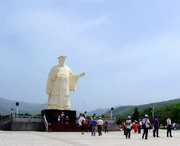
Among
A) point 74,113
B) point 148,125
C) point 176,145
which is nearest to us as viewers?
point 176,145

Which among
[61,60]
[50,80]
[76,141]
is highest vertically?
[61,60]

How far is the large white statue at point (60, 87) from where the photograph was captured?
42375mm

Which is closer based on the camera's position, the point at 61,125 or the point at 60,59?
the point at 61,125

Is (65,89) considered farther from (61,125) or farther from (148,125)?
(148,125)

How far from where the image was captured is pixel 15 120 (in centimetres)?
3950

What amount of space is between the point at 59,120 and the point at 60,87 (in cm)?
471

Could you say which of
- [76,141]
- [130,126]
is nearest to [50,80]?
[130,126]

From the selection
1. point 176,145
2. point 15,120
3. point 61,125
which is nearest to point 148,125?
point 176,145

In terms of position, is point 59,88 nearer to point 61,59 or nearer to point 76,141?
point 61,59

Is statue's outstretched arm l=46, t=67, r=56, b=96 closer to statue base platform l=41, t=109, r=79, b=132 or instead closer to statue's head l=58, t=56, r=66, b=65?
statue's head l=58, t=56, r=66, b=65

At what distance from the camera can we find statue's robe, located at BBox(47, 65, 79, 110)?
4238 centimetres

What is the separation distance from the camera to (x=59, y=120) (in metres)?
38.5

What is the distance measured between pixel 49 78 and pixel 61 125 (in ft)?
22.1

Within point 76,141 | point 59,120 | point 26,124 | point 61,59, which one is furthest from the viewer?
point 61,59
